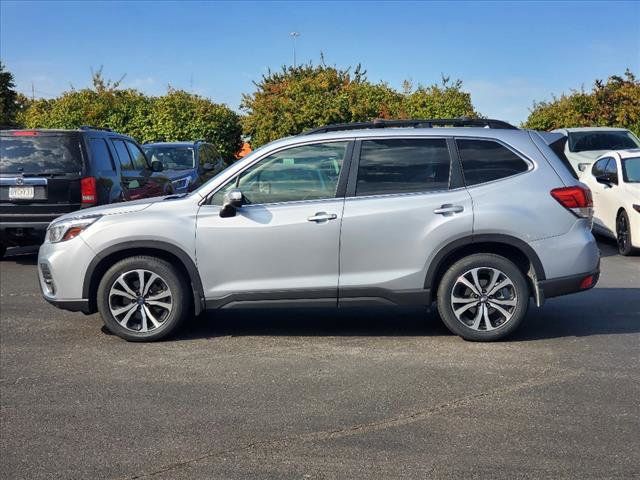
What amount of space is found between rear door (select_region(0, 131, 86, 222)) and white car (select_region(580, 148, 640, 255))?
7.76m

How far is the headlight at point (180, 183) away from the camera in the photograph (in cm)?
1564

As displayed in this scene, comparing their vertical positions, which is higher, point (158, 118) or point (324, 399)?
point (158, 118)

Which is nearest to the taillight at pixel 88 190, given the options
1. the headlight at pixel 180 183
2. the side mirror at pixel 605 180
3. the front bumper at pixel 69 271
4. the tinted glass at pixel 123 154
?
the tinted glass at pixel 123 154

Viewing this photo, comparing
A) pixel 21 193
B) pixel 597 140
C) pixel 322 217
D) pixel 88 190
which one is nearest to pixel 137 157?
pixel 88 190

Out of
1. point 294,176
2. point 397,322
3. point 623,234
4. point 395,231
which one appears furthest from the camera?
point 623,234

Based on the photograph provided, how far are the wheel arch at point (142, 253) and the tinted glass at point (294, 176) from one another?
1.86ft

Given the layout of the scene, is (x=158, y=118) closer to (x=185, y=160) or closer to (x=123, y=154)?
(x=185, y=160)

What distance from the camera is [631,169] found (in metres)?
12.1

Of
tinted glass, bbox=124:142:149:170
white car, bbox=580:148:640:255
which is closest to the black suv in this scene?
tinted glass, bbox=124:142:149:170

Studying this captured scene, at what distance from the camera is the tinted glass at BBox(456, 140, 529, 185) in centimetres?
675

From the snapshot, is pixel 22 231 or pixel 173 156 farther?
pixel 173 156

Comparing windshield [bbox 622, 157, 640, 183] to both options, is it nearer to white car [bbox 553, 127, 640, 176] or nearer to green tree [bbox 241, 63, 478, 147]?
Answer: white car [bbox 553, 127, 640, 176]

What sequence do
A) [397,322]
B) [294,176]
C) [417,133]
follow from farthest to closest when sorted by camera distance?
[397,322]
[417,133]
[294,176]

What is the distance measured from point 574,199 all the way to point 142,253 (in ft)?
12.2
